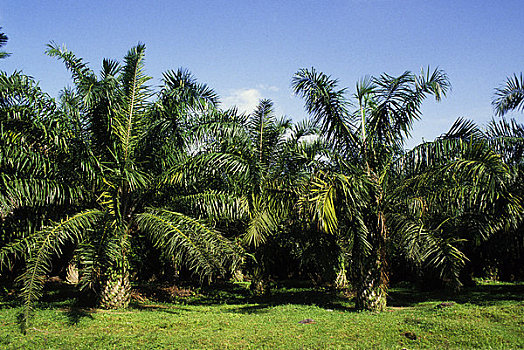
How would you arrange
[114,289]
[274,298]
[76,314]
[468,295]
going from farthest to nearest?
1. [274,298]
2. [468,295]
3. [114,289]
4. [76,314]

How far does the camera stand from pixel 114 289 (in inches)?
408

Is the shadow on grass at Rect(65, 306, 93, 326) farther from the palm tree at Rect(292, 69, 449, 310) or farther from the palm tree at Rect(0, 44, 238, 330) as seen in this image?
the palm tree at Rect(292, 69, 449, 310)

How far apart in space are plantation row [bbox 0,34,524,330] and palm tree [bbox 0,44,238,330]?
0.11ft

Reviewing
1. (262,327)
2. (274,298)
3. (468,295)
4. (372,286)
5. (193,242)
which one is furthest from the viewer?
(274,298)

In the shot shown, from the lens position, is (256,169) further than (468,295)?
No

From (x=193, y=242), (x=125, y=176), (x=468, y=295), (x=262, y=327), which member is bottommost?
(x=262, y=327)

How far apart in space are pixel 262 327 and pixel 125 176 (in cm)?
428

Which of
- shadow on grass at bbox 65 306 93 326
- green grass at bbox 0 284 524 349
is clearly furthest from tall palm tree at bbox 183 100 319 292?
shadow on grass at bbox 65 306 93 326

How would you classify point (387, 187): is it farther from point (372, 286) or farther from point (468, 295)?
point (468, 295)

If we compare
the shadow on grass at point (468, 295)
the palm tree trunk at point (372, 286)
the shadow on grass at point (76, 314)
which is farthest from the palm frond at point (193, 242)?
the shadow on grass at point (468, 295)

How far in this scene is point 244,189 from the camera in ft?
34.1

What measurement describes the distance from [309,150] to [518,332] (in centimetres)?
595

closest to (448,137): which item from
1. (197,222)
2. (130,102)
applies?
(197,222)

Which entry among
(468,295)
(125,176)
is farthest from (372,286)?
(125,176)
